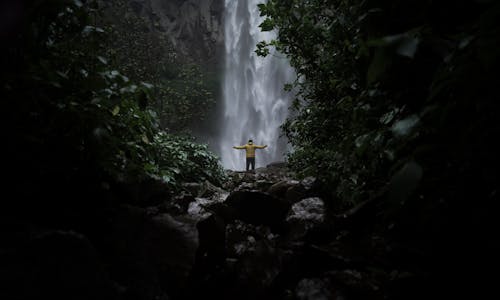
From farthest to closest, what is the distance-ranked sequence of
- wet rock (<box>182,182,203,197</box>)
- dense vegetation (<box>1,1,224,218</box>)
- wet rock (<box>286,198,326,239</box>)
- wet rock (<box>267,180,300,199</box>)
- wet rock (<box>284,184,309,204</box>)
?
wet rock (<box>182,182,203,197</box>)
wet rock (<box>267,180,300,199</box>)
wet rock (<box>284,184,309,204</box>)
wet rock (<box>286,198,326,239</box>)
dense vegetation (<box>1,1,224,218</box>)

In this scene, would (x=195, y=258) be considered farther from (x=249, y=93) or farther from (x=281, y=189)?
(x=249, y=93)

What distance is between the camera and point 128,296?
2.02 m

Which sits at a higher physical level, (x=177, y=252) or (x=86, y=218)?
(x=86, y=218)

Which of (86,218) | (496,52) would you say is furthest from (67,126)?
(496,52)

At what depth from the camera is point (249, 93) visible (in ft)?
86.9

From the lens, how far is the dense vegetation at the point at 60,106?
1752 millimetres

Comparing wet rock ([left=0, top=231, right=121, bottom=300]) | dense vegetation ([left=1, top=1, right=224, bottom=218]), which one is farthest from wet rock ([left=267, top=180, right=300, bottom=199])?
wet rock ([left=0, top=231, right=121, bottom=300])

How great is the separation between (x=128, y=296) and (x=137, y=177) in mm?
898

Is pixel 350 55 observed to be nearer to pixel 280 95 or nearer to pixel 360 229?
pixel 360 229

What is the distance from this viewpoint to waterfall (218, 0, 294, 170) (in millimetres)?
24484

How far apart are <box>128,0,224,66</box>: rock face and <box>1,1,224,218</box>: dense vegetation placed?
2597 cm

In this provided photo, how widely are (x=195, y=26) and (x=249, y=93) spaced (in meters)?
8.09

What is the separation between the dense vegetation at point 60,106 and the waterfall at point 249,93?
21.7 m

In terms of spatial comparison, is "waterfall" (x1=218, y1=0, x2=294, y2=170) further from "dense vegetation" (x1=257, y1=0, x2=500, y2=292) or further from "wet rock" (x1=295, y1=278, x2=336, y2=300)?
"dense vegetation" (x1=257, y1=0, x2=500, y2=292)
